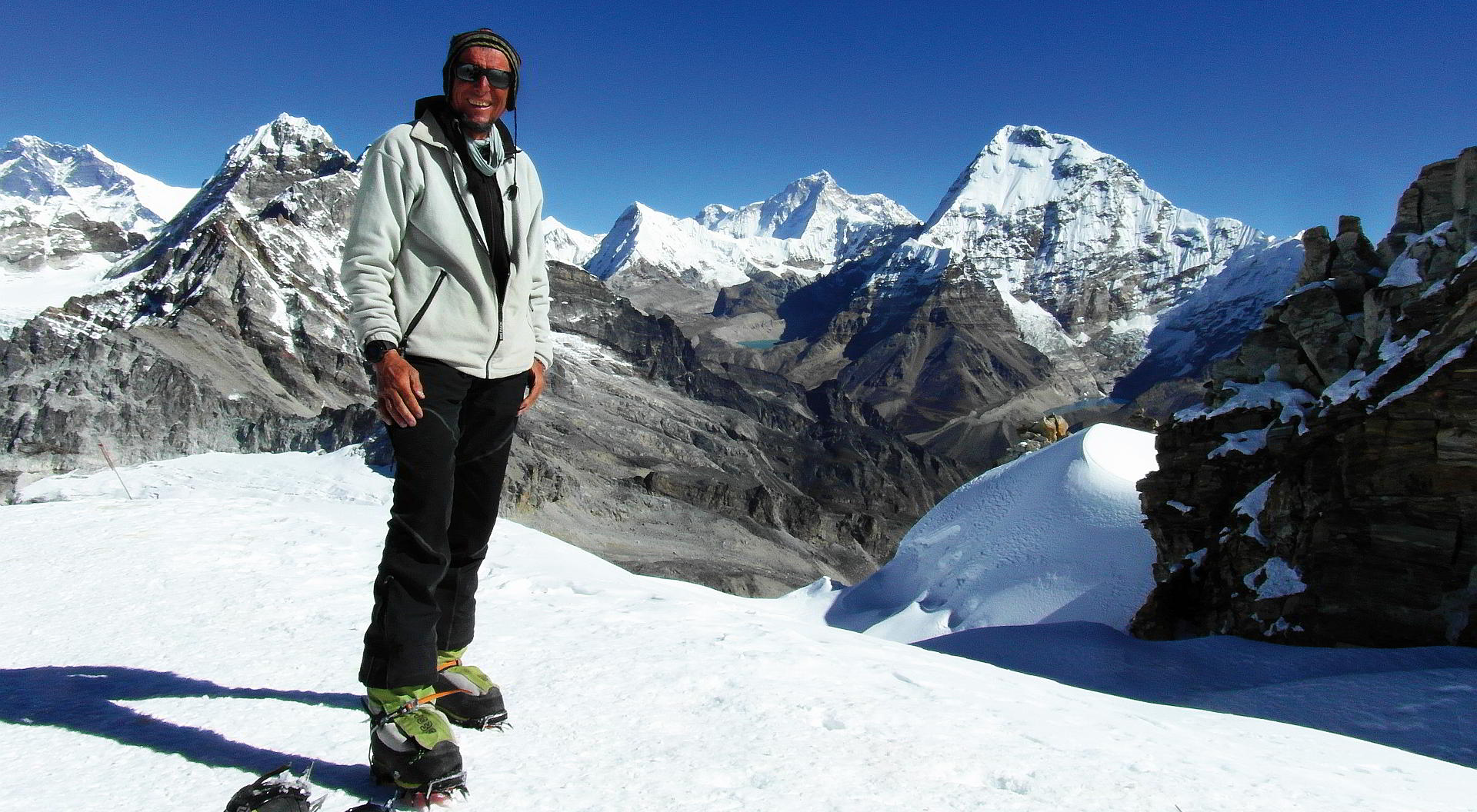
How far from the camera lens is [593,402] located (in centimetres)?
11306

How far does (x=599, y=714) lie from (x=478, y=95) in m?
2.47

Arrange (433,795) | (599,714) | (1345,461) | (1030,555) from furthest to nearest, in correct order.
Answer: (1030,555) < (1345,461) < (599,714) < (433,795)

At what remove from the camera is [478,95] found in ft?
10.6

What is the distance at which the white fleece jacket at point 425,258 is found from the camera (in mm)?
3025

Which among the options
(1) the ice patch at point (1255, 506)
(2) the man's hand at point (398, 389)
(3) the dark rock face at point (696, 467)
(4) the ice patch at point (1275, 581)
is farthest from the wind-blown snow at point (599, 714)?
(3) the dark rock face at point (696, 467)

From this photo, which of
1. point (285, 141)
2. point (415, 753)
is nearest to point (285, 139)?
point (285, 141)

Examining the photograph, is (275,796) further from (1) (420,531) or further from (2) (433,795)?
(1) (420,531)

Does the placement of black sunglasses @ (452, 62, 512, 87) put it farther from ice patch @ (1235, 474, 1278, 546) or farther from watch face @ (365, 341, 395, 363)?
ice patch @ (1235, 474, 1278, 546)

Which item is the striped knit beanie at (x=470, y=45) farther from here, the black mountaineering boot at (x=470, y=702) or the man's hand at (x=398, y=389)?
the black mountaineering boot at (x=470, y=702)

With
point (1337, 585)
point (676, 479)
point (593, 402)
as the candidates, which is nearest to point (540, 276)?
point (1337, 585)

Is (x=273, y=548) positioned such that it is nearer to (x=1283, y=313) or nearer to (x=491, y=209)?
(x=491, y=209)

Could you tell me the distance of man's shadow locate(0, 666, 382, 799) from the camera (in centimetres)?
→ 293

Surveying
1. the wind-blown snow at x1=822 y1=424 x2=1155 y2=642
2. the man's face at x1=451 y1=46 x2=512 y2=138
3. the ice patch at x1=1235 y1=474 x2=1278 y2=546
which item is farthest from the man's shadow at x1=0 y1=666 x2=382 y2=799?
the wind-blown snow at x1=822 y1=424 x2=1155 y2=642

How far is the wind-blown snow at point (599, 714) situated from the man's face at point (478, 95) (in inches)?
90.2
